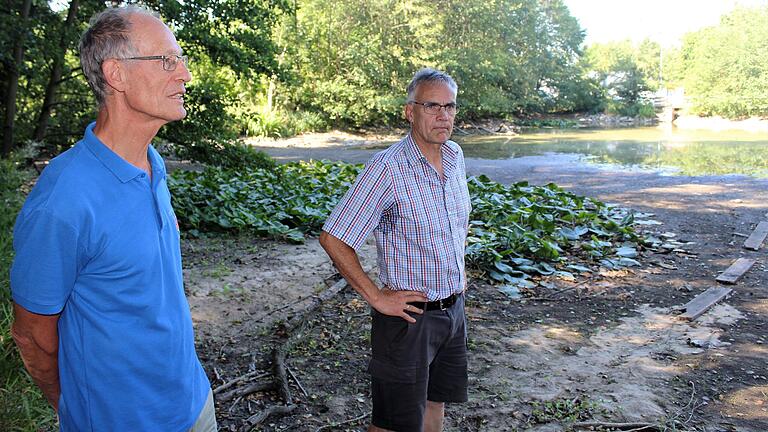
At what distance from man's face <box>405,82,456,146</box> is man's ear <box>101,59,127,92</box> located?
4.65ft

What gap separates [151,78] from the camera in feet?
6.31

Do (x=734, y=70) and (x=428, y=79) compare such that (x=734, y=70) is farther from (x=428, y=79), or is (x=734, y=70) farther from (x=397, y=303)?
(x=397, y=303)

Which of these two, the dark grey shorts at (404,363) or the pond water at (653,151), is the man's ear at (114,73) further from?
the pond water at (653,151)

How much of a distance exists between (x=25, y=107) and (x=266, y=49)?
11.5ft

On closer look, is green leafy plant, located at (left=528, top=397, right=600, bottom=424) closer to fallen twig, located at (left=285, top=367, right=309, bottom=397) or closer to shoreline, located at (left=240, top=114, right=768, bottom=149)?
fallen twig, located at (left=285, top=367, right=309, bottom=397)

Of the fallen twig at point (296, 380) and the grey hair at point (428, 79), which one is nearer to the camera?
the grey hair at point (428, 79)

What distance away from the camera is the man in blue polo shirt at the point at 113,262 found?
1.71m

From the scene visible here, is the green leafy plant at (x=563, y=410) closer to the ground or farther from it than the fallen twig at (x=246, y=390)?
closer to the ground

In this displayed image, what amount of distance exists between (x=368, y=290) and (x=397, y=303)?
0.14 m

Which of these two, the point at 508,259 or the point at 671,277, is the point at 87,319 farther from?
the point at 671,277

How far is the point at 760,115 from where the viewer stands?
38.8m

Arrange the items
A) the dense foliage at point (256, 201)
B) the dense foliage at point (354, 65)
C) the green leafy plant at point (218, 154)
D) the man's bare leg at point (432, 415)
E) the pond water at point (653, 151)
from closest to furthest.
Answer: the man's bare leg at point (432, 415), the dense foliage at point (354, 65), the dense foliage at point (256, 201), the green leafy plant at point (218, 154), the pond water at point (653, 151)

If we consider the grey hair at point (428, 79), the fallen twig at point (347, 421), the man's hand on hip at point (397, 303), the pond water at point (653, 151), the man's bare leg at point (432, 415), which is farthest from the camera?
the pond water at point (653, 151)

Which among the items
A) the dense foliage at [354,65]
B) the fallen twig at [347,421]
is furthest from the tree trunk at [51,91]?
the fallen twig at [347,421]
